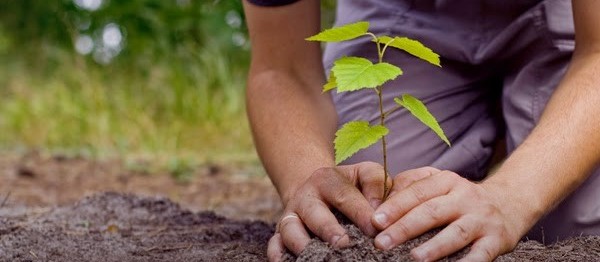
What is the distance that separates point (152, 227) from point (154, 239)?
21 centimetres

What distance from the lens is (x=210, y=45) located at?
5789 millimetres

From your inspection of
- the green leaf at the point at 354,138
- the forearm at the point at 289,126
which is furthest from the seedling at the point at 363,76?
the forearm at the point at 289,126

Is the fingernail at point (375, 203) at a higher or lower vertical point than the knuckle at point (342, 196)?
lower

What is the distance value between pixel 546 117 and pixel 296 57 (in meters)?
0.60

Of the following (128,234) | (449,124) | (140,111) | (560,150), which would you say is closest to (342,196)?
(560,150)

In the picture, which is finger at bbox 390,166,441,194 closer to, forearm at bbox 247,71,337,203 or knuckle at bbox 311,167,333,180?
knuckle at bbox 311,167,333,180

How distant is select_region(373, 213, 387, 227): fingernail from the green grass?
9.72 feet

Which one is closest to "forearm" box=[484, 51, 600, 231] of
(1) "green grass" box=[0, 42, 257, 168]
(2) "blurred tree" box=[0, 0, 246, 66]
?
(1) "green grass" box=[0, 42, 257, 168]

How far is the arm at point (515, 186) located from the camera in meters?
1.52

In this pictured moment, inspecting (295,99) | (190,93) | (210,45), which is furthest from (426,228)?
(210,45)

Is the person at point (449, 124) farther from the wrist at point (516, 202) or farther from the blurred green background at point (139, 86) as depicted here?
the blurred green background at point (139, 86)

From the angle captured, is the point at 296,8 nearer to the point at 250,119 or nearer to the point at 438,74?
the point at 250,119

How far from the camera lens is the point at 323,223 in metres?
1.57

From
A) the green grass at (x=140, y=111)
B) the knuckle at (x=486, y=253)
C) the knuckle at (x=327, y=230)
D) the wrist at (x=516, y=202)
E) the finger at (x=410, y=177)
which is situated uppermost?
the green grass at (x=140, y=111)
